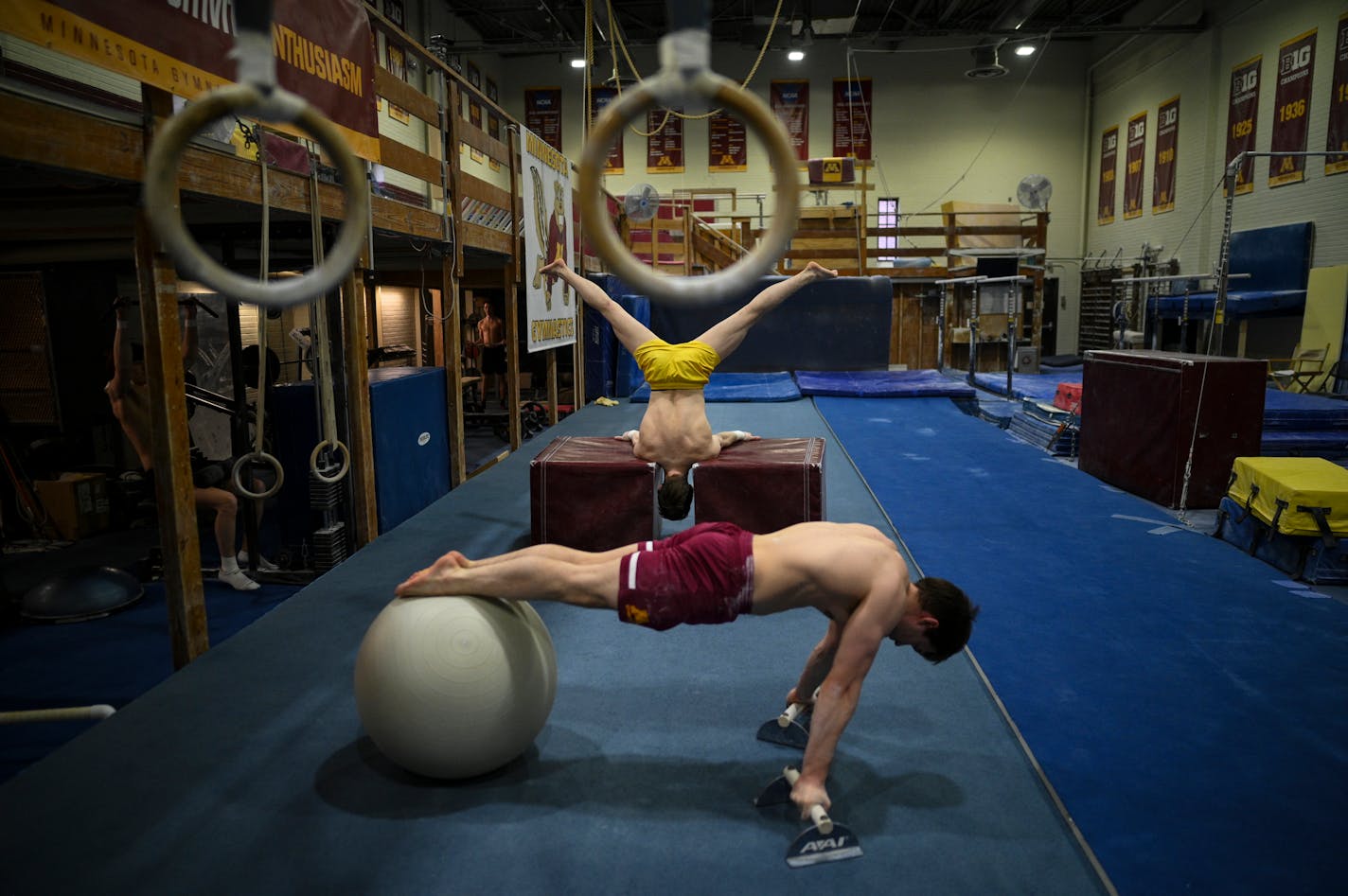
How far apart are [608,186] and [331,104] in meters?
14.8

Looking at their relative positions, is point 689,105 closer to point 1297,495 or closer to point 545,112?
point 1297,495

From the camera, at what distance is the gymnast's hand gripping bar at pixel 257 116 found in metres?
1.16

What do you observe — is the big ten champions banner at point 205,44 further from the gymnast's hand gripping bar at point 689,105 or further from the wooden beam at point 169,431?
the gymnast's hand gripping bar at point 689,105

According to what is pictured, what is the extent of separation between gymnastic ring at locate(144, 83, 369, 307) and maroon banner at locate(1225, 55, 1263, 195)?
14.5m

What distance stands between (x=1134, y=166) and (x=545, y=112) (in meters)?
12.0

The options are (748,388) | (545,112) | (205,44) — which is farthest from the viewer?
(545,112)

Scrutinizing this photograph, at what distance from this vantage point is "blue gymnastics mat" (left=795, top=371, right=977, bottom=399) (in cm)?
1002

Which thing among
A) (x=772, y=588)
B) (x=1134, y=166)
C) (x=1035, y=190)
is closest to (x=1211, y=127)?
(x=1134, y=166)

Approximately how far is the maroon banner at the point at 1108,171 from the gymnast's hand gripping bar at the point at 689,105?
730 inches

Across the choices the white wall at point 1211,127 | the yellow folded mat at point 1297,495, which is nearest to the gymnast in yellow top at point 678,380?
the yellow folded mat at point 1297,495

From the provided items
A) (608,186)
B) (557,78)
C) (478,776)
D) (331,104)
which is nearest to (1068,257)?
(608,186)

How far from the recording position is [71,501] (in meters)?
5.84

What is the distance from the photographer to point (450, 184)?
6.18m

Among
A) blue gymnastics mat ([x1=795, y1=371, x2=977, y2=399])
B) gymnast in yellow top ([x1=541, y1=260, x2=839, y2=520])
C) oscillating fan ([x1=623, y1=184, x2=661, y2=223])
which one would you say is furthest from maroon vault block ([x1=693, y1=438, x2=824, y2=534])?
oscillating fan ([x1=623, y1=184, x2=661, y2=223])
